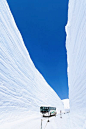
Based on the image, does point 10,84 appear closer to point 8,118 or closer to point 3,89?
point 3,89

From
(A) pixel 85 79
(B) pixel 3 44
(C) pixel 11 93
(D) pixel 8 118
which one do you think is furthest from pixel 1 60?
(A) pixel 85 79

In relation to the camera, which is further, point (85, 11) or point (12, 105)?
point (12, 105)

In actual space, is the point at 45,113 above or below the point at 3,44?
below

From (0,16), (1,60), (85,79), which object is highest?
(0,16)

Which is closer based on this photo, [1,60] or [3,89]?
[3,89]

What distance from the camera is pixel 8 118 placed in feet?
17.0

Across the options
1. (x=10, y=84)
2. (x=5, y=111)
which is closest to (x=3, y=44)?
(x=10, y=84)

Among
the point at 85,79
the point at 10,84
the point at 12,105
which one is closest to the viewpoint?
the point at 85,79

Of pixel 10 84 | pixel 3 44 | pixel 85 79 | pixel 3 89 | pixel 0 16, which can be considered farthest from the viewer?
pixel 0 16

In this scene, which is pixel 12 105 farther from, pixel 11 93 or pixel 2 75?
pixel 2 75

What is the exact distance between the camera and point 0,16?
7.48 meters

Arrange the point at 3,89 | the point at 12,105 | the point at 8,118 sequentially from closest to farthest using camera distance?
the point at 8,118 < the point at 3,89 < the point at 12,105

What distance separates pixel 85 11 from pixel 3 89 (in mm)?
6334

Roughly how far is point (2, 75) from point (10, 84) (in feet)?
3.57
